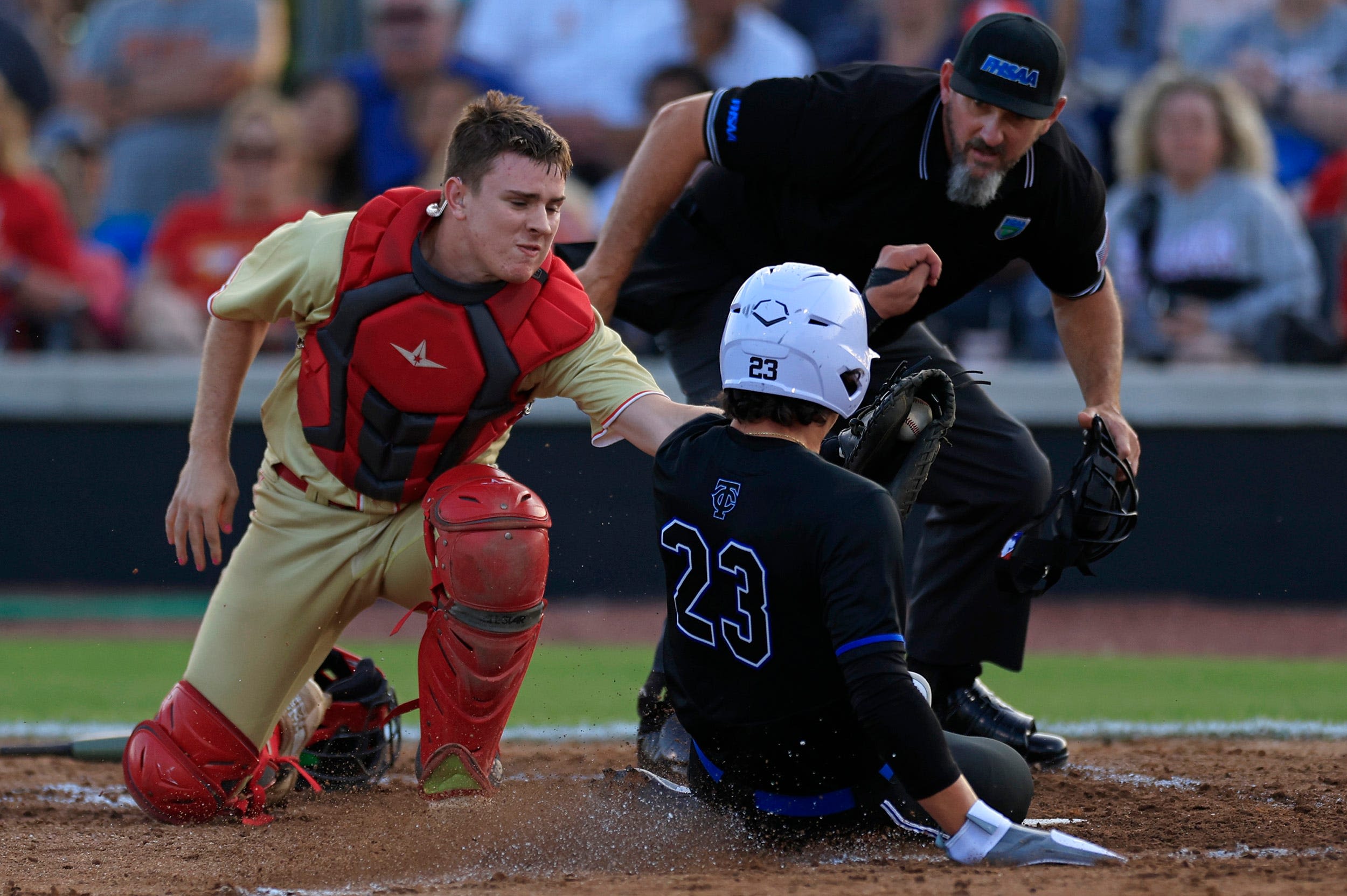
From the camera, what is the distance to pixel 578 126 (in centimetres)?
1048

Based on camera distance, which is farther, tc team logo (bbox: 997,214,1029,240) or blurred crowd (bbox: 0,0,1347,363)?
blurred crowd (bbox: 0,0,1347,363)

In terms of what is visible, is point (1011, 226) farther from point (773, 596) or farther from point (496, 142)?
point (773, 596)

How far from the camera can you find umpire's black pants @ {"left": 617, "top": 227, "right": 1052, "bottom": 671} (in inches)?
187

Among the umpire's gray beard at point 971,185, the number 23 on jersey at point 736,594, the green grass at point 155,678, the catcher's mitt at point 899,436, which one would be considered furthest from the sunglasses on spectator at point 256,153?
the number 23 on jersey at point 736,594

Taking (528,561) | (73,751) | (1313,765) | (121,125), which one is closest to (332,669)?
(73,751)

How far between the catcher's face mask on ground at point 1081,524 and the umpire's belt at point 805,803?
44.0 inches

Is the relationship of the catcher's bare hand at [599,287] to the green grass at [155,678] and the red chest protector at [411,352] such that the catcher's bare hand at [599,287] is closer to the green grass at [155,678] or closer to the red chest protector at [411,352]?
the red chest protector at [411,352]

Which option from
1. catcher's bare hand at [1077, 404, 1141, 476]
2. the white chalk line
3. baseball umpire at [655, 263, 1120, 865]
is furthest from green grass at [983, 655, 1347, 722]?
baseball umpire at [655, 263, 1120, 865]

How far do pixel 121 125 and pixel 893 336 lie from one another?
25.8ft

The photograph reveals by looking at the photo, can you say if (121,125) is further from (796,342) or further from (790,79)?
(796,342)

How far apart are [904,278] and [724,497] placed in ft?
3.58

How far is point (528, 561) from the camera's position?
13.1 ft

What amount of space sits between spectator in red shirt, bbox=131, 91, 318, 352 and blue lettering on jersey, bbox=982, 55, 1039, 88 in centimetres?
643

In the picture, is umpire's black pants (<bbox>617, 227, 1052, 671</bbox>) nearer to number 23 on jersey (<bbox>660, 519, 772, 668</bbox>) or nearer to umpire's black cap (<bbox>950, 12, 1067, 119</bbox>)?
umpire's black cap (<bbox>950, 12, 1067, 119</bbox>)
